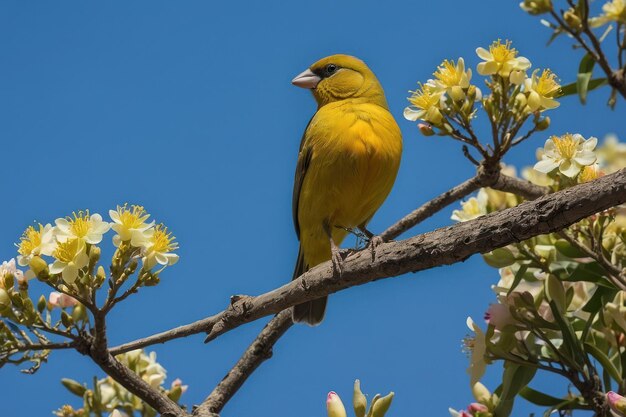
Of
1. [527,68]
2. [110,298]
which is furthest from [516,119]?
[110,298]

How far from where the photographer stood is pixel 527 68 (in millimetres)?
3408

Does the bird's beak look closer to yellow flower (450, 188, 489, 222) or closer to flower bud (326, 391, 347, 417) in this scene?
yellow flower (450, 188, 489, 222)

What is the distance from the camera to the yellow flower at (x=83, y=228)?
119 inches

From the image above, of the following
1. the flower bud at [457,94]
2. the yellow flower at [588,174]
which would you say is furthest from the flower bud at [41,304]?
the yellow flower at [588,174]

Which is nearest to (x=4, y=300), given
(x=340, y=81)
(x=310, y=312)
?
(x=310, y=312)

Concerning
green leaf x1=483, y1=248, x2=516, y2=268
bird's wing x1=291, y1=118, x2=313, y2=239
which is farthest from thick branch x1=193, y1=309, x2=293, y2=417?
green leaf x1=483, y1=248, x2=516, y2=268

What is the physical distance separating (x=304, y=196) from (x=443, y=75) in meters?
1.29

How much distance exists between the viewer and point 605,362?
300 centimetres

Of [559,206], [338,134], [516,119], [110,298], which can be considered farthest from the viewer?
[338,134]

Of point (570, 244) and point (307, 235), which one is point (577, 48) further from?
point (307, 235)

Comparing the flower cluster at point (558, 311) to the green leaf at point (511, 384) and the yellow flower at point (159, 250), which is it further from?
the yellow flower at point (159, 250)

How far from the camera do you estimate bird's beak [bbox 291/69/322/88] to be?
5371 millimetres

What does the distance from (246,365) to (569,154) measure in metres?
1.90

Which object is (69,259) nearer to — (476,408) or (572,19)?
(476,408)
